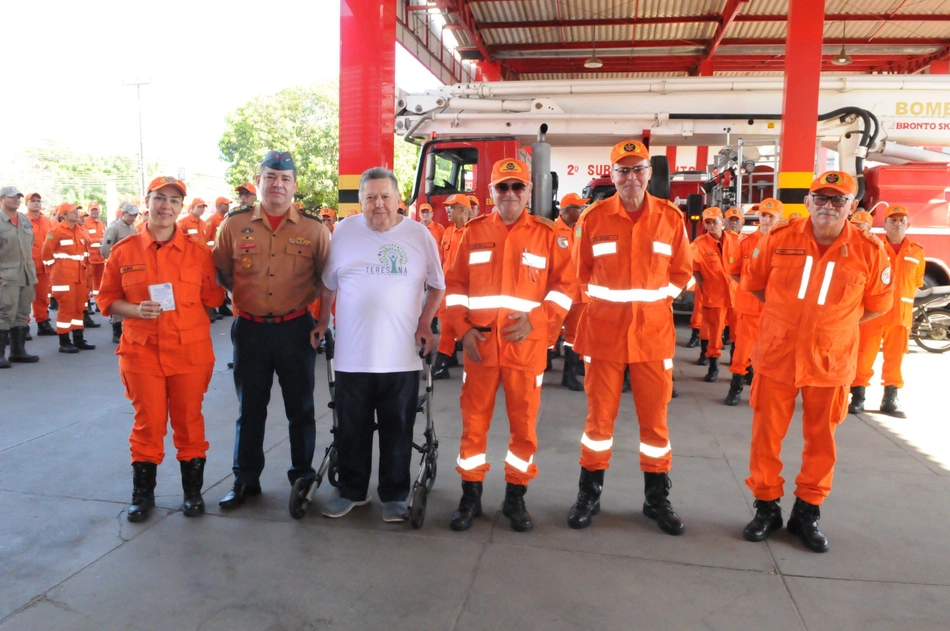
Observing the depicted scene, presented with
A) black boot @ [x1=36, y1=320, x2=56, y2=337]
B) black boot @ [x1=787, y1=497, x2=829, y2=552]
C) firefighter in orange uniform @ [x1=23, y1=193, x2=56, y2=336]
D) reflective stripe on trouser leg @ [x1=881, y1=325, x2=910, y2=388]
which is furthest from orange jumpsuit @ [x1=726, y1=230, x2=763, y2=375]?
black boot @ [x1=36, y1=320, x2=56, y2=337]

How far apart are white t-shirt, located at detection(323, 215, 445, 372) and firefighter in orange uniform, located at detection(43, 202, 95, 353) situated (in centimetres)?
689

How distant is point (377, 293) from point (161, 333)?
1181 millimetres

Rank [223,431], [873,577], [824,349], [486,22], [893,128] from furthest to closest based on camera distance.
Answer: [486,22] < [893,128] < [223,431] < [824,349] < [873,577]

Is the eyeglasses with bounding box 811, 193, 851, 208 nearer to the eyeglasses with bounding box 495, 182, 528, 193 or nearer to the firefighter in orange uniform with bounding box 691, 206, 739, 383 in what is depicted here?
the eyeglasses with bounding box 495, 182, 528, 193

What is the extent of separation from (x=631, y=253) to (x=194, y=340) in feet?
8.01

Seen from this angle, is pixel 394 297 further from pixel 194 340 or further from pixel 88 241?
pixel 88 241

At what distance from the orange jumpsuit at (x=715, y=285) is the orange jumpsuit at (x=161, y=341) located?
5525mm

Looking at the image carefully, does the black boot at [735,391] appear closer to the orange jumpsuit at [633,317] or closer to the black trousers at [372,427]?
the orange jumpsuit at [633,317]

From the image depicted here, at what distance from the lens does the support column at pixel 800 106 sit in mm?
9727

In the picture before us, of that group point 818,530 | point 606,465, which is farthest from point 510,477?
point 818,530

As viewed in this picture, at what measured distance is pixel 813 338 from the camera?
334 centimetres

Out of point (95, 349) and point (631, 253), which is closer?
point (631, 253)

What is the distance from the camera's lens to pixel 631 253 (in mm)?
3572

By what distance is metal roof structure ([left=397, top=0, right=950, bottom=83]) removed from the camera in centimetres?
1661
